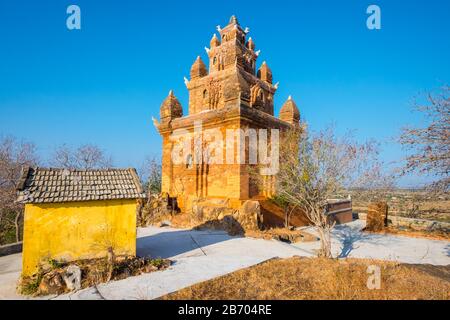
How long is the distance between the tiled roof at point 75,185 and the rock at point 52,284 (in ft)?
5.89

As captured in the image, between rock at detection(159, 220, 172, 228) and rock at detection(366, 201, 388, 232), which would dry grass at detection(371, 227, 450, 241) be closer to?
rock at detection(366, 201, 388, 232)

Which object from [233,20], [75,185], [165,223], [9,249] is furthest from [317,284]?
[233,20]

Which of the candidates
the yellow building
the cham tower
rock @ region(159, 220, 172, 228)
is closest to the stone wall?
the yellow building

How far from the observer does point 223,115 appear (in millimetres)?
13266

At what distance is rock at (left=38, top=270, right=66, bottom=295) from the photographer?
561cm

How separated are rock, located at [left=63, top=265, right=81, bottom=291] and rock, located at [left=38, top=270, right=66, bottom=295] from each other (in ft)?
0.35

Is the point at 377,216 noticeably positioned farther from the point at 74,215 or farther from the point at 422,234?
the point at 74,215

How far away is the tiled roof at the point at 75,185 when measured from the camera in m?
6.41

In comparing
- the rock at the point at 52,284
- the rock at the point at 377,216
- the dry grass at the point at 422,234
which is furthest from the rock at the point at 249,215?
the dry grass at the point at 422,234

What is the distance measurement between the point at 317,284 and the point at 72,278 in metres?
5.71

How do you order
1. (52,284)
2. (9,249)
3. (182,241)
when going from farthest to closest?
(182,241) → (9,249) → (52,284)

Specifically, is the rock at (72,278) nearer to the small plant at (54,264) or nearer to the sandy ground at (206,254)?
the sandy ground at (206,254)

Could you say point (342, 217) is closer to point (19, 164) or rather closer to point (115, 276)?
point (115, 276)
